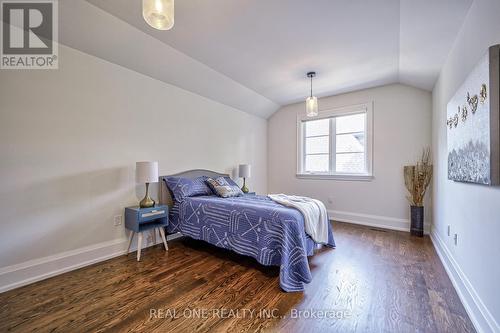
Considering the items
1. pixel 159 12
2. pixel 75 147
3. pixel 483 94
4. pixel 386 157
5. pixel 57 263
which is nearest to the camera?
pixel 159 12

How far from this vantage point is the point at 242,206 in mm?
2482

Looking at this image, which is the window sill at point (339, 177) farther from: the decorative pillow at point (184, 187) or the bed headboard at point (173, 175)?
the decorative pillow at point (184, 187)

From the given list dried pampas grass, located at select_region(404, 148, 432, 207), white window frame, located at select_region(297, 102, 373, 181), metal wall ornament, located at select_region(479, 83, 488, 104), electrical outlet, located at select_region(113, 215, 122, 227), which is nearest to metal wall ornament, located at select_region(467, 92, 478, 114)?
metal wall ornament, located at select_region(479, 83, 488, 104)

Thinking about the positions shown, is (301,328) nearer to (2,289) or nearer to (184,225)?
(184,225)

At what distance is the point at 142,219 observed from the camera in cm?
260

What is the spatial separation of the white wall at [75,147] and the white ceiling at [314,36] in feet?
2.20

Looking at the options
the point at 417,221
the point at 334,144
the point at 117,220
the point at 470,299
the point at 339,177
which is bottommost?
the point at 470,299

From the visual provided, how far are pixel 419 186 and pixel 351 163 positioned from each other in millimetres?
1145

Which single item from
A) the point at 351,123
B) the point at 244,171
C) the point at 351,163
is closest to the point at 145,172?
the point at 244,171

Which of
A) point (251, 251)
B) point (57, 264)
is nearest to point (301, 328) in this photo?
point (251, 251)

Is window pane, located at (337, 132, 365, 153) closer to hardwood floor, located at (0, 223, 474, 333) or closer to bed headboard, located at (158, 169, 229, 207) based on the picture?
hardwood floor, located at (0, 223, 474, 333)

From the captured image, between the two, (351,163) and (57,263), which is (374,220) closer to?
(351,163)

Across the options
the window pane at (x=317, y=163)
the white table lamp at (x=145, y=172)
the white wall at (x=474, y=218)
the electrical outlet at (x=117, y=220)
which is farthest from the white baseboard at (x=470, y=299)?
the electrical outlet at (x=117, y=220)

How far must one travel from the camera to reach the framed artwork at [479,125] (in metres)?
1.28
